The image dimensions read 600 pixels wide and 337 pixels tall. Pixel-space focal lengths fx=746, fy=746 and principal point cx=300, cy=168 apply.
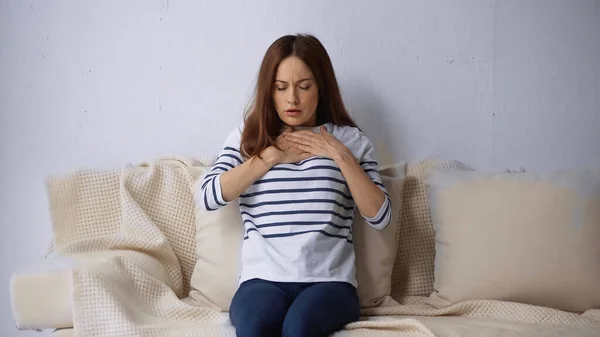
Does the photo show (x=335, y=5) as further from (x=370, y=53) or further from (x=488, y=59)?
(x=488, y=59)

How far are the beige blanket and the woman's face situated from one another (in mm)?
343

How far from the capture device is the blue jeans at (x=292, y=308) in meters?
1.49

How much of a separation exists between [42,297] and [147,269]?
26 cm

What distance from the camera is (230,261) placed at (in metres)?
1.83

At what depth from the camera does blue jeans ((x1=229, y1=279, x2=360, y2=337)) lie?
149cm

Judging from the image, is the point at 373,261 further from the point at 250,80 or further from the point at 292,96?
the point at 250,80

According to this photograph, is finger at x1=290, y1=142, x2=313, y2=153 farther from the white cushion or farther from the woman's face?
the white cushion

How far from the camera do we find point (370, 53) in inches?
84.7

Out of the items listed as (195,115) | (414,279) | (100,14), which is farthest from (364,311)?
(100,14)

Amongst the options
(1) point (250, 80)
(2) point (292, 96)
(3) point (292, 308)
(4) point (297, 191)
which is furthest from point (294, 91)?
(3) point (292, 308)

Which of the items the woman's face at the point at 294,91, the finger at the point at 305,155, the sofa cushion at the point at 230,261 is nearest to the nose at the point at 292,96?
the woman's face at the point at 294,91

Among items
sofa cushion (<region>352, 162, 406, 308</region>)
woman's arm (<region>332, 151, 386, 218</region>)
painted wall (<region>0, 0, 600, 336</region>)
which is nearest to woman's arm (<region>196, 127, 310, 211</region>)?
woman's arm (<region>332, 151, 386, 218</region>)

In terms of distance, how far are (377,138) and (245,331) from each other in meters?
0.87

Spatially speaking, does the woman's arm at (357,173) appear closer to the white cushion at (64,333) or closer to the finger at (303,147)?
the finger at (303,147)
